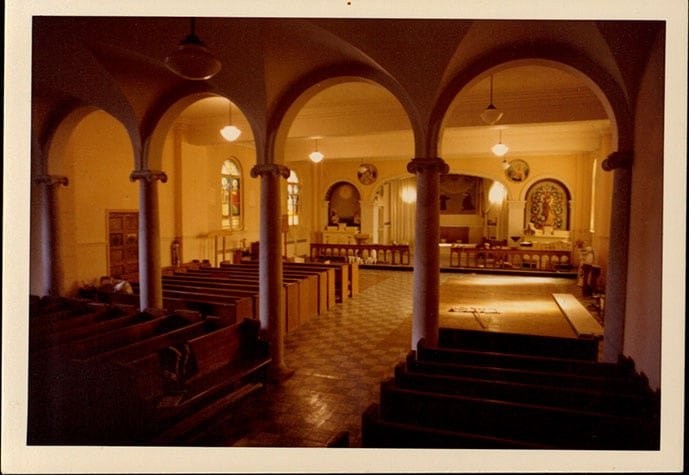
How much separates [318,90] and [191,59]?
8.77 ft

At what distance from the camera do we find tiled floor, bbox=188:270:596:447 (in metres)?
5.02

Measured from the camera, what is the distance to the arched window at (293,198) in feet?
66.6

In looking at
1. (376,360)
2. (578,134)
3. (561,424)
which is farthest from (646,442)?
(578,134)

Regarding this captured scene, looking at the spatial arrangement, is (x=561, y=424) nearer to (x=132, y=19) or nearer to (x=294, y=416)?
(x=294, y=416)

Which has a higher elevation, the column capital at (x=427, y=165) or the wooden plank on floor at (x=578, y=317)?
the column capital at (x=427, y=165)

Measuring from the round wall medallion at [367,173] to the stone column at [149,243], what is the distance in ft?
46.3

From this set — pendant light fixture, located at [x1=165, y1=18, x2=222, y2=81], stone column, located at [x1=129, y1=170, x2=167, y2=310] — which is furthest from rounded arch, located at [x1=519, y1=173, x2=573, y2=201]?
pendant light fixture, located at [x1=165, y1=18, x2=222, y2=81]

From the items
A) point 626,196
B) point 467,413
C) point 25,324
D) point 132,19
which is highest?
point 132,19

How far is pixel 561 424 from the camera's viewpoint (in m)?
3.53

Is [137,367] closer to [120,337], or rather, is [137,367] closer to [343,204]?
[120,337]

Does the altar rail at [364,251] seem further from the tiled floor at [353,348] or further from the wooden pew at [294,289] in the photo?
the wooden pew at [294,289]

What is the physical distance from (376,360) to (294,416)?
2.23 metres

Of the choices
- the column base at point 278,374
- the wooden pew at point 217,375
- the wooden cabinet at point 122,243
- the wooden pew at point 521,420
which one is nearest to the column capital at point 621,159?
the wooden pew at point 521,420

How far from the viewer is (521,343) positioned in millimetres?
5496
